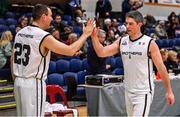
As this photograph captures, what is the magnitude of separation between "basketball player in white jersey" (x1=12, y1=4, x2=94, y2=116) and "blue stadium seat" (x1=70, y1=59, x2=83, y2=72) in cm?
584

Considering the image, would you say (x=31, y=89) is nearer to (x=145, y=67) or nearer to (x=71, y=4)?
(x=145, y=67)

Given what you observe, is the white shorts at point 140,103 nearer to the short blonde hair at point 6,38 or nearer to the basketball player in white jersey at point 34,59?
the basketball player in white jersey at point 34,59

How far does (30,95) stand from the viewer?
13.6ft

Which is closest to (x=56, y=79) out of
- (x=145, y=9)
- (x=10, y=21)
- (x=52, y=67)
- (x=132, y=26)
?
A: (x=52, y=67)

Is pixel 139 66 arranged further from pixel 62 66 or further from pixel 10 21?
pixel 10 21

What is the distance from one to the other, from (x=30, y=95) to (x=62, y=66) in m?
5.68

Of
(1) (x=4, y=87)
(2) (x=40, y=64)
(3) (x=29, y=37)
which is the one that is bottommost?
(1) (x=4, y=87)

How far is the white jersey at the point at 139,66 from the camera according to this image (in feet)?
15.0

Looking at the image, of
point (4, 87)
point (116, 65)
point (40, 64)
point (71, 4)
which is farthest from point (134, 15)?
point (71, 4)

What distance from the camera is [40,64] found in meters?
4.15

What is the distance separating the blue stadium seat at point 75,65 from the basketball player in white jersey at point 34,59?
19.2 ft

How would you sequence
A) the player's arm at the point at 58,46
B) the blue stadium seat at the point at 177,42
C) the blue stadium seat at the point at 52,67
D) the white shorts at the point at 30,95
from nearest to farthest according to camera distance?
the player's arm at the point at 58,46, the white shorts at the point at 30,95, the blue stadium seat at the point at 52,67, the blue stadium seat at the point at 177,42

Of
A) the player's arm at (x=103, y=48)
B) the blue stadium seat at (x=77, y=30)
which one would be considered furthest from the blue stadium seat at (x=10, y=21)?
the player's arm at (x=103, y=48)

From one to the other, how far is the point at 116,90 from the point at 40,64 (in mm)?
3345
